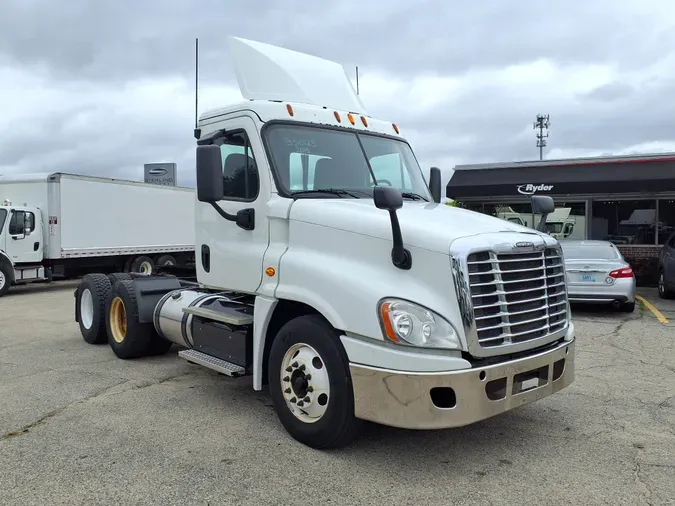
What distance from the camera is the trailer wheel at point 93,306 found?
776cm

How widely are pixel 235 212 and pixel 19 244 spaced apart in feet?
41.4

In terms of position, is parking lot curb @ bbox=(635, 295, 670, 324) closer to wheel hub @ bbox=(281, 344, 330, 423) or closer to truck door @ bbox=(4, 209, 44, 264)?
wheel hub @ bbox=(281, 344, 330, 423)

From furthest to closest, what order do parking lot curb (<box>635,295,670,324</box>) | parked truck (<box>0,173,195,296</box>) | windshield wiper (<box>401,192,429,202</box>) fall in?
parked truck (<box>0,173,195,296</box>), parking lot curb (<box>635,295,670,324</box>), windshield wiper (<box>401,192,429,202</box>)

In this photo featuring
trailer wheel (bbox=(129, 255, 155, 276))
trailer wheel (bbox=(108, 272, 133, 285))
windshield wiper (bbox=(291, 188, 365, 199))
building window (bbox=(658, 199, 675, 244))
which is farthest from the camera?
trailer wheel (bbox=(129, 255, 155, 276))

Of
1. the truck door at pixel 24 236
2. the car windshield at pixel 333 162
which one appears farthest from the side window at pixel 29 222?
the car windshield at pixel 333 162

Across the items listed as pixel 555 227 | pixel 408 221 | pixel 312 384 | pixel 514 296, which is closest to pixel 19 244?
pixel 312 384

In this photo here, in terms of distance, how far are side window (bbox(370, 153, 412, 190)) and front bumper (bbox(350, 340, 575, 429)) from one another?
6.43 ft

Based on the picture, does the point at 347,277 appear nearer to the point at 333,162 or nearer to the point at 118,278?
the point at 333,162

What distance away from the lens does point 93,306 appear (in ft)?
25.8

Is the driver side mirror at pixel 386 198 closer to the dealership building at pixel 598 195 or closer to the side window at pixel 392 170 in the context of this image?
the side window at pixel 392 170

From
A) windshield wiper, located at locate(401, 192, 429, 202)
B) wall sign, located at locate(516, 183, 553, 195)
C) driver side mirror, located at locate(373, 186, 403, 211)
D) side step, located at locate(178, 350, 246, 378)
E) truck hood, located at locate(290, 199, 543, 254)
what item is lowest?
side step, located at locate(178, 350, 246, 378)

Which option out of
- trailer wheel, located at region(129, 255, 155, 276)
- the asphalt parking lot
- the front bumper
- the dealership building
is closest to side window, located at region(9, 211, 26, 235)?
trailer wheel, located at region(129, 255, 155, 276)

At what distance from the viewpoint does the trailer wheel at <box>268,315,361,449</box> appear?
4.07m

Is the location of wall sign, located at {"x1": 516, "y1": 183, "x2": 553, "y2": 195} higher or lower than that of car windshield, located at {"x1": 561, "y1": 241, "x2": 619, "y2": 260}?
higher
